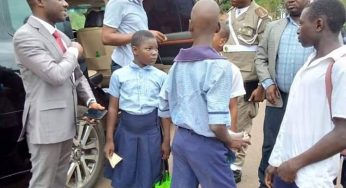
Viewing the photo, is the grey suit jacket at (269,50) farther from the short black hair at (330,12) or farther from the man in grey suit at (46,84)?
the man in grey suit at (46,84)

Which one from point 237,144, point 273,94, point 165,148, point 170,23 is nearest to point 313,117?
point 237,144

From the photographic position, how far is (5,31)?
3498 millimetres

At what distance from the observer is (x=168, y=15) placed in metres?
5.38

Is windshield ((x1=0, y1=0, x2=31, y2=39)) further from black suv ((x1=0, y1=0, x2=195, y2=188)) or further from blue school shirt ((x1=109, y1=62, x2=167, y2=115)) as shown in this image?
blue school shirt ((x1=109, y1=62, x2=167, y2=115))

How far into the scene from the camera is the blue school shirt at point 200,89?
241cm

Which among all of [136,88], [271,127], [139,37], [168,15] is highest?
[168,15]

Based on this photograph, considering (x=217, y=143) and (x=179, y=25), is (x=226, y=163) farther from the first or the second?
(x=179, y=25)

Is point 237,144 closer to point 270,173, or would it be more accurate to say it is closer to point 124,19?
point 270,173

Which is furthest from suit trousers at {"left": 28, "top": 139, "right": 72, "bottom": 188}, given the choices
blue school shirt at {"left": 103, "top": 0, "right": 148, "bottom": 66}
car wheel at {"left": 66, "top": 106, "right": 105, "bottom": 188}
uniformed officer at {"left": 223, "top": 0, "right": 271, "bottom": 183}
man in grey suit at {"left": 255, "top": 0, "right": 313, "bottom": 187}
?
uniformed officer at {"left": 223, "top": 0, "right": 271, "bottom": 183}

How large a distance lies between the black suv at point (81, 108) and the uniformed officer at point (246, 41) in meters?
1.03

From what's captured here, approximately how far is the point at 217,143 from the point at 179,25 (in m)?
3.12

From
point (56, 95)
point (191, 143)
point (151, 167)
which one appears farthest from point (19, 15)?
point (191, 143)

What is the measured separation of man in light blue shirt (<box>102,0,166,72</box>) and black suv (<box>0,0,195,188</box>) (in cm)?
56

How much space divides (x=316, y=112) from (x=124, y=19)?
6.13 feet
